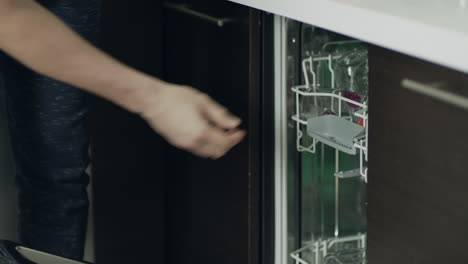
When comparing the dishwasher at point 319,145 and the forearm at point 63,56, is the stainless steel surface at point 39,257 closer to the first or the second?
the forearm at point 63,56

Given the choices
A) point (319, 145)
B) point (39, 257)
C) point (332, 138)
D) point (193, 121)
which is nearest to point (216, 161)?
point (319, 145)

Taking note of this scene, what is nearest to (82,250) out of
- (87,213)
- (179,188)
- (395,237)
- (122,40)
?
(87,213)

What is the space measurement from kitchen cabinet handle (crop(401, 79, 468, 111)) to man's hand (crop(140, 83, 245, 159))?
23 cm

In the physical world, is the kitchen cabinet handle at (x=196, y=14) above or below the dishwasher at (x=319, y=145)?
above

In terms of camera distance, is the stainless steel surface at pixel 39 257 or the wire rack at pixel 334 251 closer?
the stainless steel surface at pixel 39 257

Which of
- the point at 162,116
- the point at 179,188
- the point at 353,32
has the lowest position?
the point at 179,188

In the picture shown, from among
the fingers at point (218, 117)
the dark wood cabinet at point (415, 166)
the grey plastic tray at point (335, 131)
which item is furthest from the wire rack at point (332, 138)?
the fingers at point (218, 117)

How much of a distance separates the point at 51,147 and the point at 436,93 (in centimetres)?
86

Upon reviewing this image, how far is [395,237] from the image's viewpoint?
127 cm

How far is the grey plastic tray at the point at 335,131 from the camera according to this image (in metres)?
1.45

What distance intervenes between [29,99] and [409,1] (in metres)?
0.77

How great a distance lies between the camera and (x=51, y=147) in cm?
174

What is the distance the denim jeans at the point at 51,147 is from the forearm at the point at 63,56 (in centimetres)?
49

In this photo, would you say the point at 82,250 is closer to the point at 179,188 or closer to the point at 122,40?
the point at 179,188
